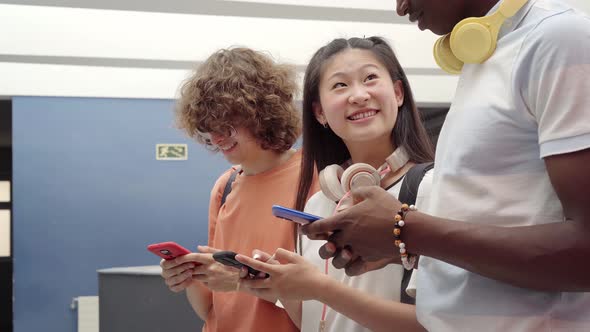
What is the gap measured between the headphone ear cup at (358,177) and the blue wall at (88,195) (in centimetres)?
374

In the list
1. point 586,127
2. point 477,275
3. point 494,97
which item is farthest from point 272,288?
point 586,127

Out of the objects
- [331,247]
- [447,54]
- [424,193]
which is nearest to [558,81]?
[447,54]

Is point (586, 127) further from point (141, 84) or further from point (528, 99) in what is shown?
point (141, 84)

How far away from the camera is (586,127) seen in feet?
2.89

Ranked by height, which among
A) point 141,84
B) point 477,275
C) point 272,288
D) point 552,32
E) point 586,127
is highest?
point 141,84

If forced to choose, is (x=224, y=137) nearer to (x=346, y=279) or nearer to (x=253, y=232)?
(x=253, y=232)

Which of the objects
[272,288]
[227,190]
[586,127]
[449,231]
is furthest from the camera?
[227,190]

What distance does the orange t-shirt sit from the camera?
6.77ft

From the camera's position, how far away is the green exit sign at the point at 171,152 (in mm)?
5309

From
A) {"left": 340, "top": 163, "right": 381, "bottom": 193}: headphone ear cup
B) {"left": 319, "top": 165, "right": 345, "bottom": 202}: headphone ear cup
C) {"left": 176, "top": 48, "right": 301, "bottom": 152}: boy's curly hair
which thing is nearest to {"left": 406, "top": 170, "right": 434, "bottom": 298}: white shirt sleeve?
{"left": 340, "top": 163, "right": 381, "bottom": 193}: headphone ear cup

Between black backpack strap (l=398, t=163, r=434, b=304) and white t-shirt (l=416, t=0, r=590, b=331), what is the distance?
440mm

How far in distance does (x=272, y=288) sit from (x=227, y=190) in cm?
83

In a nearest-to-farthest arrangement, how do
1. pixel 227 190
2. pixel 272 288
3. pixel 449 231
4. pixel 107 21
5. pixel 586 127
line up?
pixel 586 127
pixel 449 231
pixel 272 288
pixel 227 190
pixel 107 21

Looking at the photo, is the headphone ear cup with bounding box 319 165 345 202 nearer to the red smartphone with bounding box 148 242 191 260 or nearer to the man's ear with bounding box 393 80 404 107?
the man's ear with bounding box 393 80 404 107
